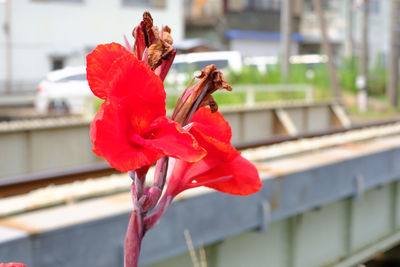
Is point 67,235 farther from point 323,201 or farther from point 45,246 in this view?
point 323,201

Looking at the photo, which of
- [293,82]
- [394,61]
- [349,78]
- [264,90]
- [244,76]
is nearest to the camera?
[264,90]

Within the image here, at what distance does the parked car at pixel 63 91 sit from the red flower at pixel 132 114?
811 centimetres

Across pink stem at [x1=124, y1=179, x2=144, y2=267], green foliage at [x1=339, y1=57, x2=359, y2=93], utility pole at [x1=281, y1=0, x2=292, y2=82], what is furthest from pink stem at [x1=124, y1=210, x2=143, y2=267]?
green foliage at [x1=339, y1=57, x2=359, y2=93]

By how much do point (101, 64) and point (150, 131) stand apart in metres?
0.09

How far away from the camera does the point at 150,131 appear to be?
711mm

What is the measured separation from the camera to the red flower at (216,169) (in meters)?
0.78

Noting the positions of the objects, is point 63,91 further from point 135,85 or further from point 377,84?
point 377,84

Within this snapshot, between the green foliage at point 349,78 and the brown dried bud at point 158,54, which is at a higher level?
→ the brown dried bud at point 158,54

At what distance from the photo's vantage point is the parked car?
13719 mm

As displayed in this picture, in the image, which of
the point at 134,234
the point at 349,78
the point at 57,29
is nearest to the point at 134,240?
the point at 134,234

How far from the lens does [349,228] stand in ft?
22.0

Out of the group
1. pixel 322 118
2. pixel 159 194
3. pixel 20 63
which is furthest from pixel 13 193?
pixel 20 63

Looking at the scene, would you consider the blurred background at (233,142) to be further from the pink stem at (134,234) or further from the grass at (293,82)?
the pink stem at (134,234)

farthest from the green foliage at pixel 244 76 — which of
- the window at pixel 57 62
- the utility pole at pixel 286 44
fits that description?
the window at pixel 57 62
